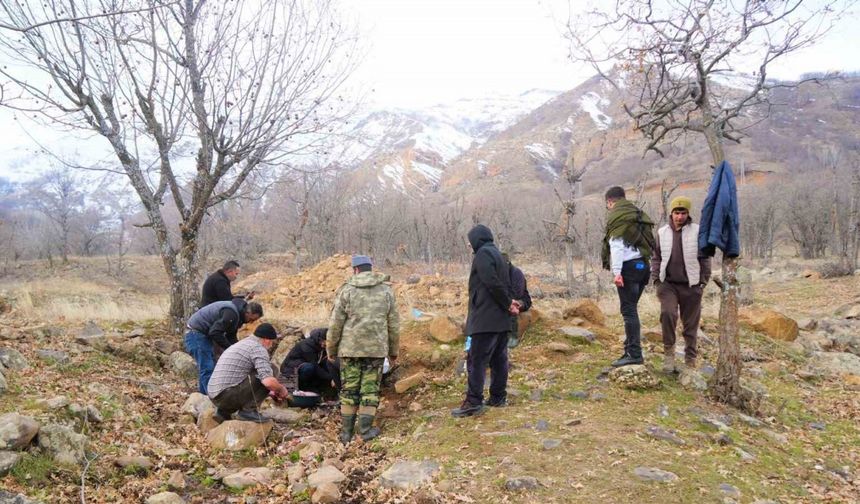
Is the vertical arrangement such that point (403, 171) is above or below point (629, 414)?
above

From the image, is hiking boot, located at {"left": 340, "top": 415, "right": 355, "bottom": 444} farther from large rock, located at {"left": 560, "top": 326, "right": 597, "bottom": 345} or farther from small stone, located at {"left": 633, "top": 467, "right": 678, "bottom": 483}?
large rock, located at {"left": 560, "top": 326, "right": 597, "bottom": 345}

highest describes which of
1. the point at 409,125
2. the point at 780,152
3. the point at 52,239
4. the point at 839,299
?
the point at 409,125

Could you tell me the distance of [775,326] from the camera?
30.4ft

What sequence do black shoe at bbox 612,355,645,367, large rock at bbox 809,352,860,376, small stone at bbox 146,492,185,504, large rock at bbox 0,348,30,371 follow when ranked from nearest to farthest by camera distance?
small stone at bbox 146,492,185,504
black shoe at bbox 612,355,645,367
large rock at bbox 0,348,30,371
large rock at bbox 809,352,860,376

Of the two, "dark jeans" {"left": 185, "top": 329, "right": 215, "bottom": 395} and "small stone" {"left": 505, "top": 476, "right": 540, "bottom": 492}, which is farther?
"dark jeans" {"left": 185, "top": 329, "right": 215, "bottom": 395}

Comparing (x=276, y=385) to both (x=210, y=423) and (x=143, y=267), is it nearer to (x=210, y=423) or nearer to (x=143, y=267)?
(x=210, y=423)

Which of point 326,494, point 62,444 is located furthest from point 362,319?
point 62,444

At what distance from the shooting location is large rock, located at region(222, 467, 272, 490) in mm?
4566

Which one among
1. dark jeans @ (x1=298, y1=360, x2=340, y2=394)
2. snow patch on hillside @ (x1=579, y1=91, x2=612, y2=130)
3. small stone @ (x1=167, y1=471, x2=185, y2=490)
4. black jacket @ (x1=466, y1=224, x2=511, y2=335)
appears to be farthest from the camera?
snow patch on hillside @ (x1=579, y1=91, x2=612, y2=130)

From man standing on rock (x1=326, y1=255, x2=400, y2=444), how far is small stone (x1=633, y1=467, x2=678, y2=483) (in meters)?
2.62

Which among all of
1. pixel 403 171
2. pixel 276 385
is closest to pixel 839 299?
pixel 276 385

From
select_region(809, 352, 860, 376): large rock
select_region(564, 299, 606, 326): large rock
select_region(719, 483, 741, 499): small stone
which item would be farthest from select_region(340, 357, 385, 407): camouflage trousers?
select_region(809, 352, 860, 376): large rock

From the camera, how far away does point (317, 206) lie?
1442 inches

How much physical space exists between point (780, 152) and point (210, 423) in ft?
326
